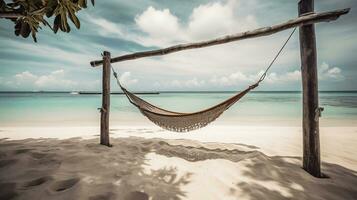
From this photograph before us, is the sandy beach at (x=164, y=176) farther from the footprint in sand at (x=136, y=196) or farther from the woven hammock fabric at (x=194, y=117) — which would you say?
the woven hammock fabric at (x=194, y=117)

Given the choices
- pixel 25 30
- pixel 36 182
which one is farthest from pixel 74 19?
pixel 36 182

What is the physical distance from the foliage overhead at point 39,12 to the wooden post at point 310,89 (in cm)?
228

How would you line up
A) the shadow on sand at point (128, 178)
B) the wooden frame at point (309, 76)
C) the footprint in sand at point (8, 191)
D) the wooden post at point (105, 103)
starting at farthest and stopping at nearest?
the wooden post at point (105, 103)
the wooden frame at point (309, 76)
the shadow on sand at point (128, 178)
the footprint in sand at point (8, 191)

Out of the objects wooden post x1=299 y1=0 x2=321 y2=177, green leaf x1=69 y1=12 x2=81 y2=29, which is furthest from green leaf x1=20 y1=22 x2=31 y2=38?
wooden post x1=299 y1=0 x2=321 y2=177

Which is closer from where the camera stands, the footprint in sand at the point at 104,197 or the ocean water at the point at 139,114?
the footprint in sand at the point at 104,197

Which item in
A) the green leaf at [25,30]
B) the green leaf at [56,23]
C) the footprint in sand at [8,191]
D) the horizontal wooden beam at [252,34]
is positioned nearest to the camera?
the footprint in sand at [8,191]

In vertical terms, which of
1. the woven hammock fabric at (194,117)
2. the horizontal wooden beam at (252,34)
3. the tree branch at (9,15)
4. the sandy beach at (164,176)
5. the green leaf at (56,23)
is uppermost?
the tree branch at (9,15)

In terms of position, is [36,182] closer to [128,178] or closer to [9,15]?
[128,178]

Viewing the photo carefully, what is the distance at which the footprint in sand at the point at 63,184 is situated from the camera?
1648 mm

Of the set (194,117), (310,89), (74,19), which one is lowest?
(194,117)

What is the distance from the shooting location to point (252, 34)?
7.45ft

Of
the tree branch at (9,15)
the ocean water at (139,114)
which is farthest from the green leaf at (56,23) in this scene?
the ocean water at (139,114)

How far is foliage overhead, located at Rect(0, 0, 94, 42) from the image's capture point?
6.57 feet

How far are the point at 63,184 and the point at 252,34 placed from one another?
2.39 metres
